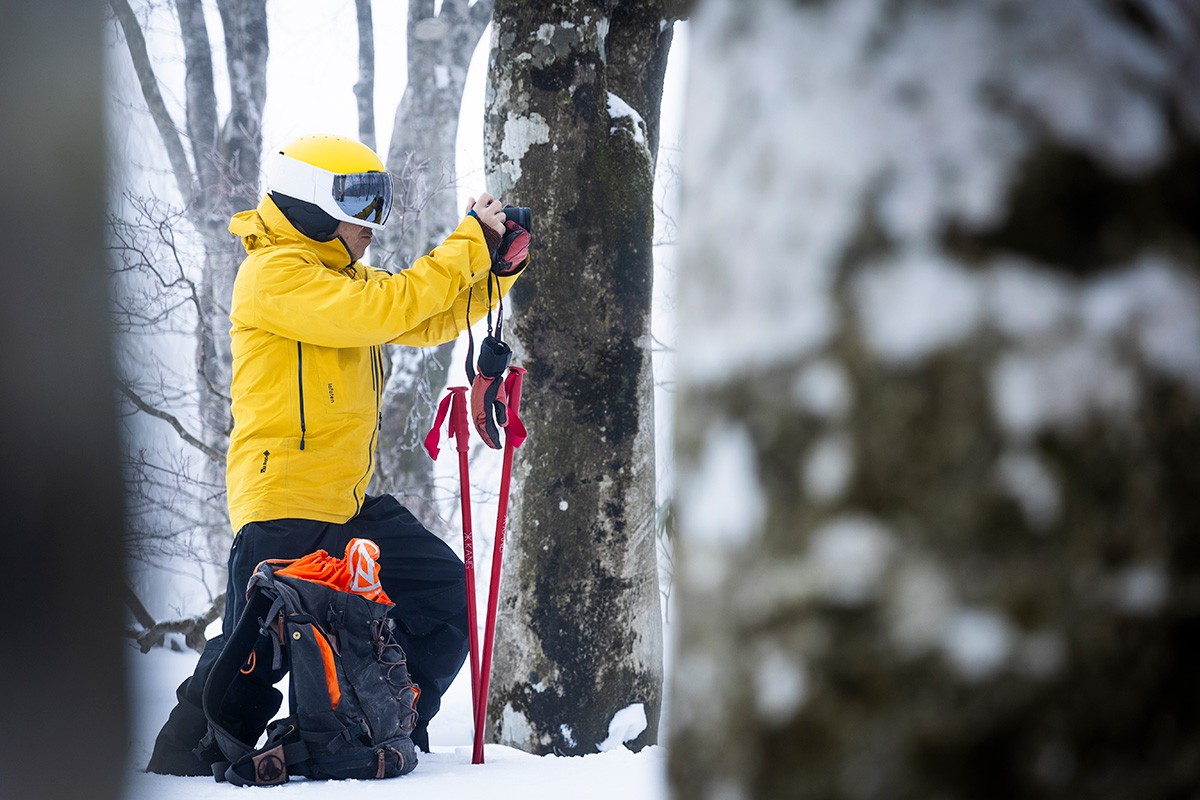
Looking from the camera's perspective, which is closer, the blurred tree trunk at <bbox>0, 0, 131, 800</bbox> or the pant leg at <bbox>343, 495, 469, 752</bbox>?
the blurred tree trunk at <bbox>0, 0, 131, 800</bbox>

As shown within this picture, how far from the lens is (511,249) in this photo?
3.12m

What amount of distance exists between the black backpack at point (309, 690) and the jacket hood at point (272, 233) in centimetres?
87

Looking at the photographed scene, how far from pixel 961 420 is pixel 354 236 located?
2794 millimetres

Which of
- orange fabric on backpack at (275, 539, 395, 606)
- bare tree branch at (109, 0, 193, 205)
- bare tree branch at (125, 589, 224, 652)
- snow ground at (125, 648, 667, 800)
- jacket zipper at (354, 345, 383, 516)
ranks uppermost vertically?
bare tree branch at (109, 0, 193, 205)

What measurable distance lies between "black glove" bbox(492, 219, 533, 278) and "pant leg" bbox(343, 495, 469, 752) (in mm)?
802

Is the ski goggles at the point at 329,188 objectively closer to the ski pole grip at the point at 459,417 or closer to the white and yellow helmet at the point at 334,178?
the white and yellow helmet at the point at 334,178

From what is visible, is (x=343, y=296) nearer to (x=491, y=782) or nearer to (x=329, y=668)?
(x=329, y=668)

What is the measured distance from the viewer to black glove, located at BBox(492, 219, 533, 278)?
10.3 ft

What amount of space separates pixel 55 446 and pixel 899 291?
2.55 ft

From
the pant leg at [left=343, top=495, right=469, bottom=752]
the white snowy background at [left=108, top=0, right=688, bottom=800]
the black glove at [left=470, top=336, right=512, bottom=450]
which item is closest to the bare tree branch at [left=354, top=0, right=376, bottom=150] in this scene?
the white snowy background at [left=108, top=0, right=688, bottom=800]

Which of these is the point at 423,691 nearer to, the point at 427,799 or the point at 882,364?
the point at 427,799

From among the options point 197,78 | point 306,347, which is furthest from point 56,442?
point 197,78

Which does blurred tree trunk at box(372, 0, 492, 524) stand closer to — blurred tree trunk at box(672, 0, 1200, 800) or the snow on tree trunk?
the snow on tree trunk

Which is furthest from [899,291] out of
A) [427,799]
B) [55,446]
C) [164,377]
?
[164,377]
